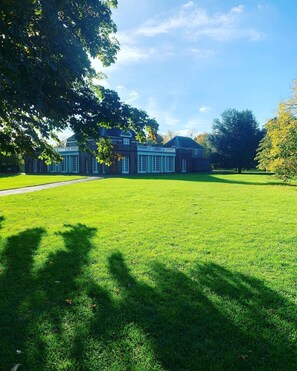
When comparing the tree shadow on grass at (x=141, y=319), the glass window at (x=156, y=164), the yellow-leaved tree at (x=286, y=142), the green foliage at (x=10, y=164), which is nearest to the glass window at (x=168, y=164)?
the glass window at (x=156, y=164)

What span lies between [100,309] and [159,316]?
81 cm

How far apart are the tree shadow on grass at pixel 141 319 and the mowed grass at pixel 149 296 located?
13 millimetres

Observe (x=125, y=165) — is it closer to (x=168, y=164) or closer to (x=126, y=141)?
(x=126, y=141)

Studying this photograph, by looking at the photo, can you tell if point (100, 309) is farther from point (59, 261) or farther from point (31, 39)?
point (31, 39)

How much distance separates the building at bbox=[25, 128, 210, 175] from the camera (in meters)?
44.4

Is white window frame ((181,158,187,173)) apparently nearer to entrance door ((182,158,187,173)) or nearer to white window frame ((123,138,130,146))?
entrance door ((182,158,187,173))

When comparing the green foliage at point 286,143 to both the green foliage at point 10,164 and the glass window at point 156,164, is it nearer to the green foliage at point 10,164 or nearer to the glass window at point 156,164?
the glass window at point 156,164

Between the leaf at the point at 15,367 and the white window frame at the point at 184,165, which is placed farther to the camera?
the white window frame at the point at 184,165

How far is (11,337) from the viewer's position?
3.18 m

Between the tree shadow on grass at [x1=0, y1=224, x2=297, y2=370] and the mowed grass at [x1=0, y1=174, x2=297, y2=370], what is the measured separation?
0.04ft

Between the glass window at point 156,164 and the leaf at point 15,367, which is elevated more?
the glass window at point 156,164

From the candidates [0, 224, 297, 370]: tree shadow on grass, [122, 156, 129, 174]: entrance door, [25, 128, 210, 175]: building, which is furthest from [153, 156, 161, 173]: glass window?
[0, 224, 297, 370]: tree shadow on grass

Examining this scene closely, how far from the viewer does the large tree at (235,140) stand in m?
56.0

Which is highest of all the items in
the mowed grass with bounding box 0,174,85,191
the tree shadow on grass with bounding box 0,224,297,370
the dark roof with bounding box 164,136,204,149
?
the dark roof with bounding box 164,136,204,149
